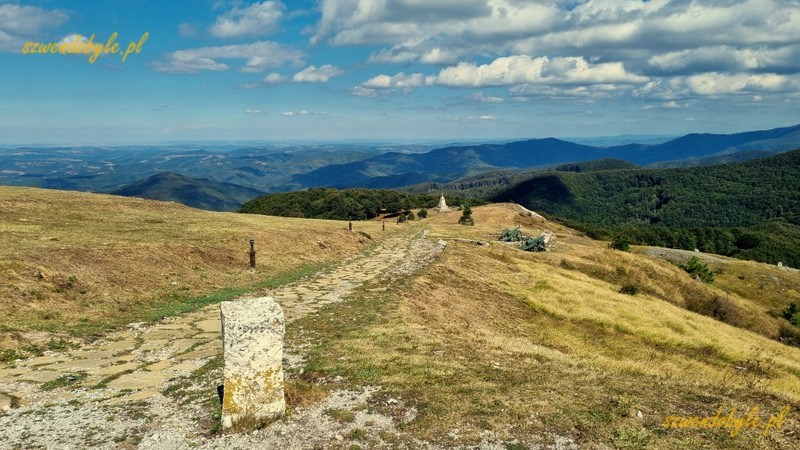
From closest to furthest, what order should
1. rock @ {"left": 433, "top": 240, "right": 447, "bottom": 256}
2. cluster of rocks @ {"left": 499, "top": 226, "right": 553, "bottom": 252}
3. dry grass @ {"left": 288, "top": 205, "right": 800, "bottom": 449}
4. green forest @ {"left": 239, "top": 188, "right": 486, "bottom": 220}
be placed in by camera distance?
dry grass @ {"left": 288, "top": 205, "right": 800, "bottom": 449} → rock @ {"left": 433, "top": 240, "right": 447, "bottom": 256} → cluster of rocks @ {"left": 499, "top": 226, "right": 553, "bottom": 252} → green forest @ {"left": 239, "top": 188, "right": 486, "bottom": 220}

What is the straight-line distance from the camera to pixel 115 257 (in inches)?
928

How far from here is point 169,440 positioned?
9258 mm

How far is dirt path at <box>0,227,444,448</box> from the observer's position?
30.8 feet

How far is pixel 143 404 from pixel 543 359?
11.3 metres

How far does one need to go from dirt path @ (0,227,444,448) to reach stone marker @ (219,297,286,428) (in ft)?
2.50

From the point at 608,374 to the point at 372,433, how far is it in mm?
7650

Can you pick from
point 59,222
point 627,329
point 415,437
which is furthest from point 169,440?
point 59,222

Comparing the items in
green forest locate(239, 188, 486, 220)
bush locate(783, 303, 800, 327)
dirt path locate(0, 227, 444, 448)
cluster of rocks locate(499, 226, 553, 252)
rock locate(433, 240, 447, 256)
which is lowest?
bush locate(783, 303, 800, 327)

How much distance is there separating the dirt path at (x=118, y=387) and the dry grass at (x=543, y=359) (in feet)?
7.04

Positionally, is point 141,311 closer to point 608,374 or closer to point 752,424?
point 608,374

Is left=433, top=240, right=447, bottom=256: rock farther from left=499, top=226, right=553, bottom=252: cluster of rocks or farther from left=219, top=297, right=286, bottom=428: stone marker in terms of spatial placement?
left=219, top=297, right=286, bottom=428: stone marker

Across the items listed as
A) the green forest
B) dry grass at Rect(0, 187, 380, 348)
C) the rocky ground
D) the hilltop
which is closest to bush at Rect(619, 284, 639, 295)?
the hilltop

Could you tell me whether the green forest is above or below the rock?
below

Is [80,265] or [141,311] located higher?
[80,265]
